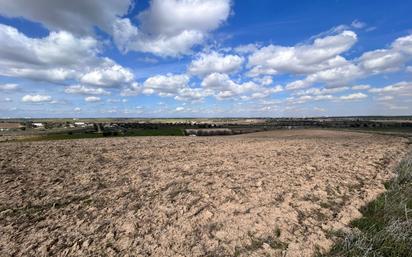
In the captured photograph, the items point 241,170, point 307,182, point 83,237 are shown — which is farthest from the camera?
point 241,170

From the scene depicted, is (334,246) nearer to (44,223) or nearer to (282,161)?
(44,223)

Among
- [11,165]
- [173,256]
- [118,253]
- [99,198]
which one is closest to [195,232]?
[173,256]

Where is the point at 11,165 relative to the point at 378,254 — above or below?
above

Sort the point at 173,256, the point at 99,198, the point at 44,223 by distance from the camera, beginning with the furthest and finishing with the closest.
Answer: the point at 99,198 → the point at 44,223 → the point at 173,256

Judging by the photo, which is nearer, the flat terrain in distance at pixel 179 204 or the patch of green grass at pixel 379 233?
the patch of green grass at pixel 379 233
